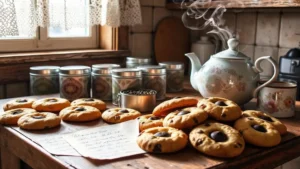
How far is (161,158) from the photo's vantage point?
78 centimetres

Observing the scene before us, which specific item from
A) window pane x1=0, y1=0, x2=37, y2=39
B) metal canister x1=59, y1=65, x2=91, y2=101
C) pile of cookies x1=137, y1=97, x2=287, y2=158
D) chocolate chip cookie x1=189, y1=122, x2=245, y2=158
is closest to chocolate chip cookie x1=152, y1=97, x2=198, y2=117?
pile of cookies x1=137, y1=97, x2=287, y2=158

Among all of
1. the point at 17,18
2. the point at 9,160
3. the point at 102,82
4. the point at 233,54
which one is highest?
the point at 17,18

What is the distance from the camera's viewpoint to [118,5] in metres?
1.57

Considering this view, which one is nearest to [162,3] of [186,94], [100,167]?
[186,94]

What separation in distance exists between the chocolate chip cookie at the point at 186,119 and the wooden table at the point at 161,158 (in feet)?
0.20

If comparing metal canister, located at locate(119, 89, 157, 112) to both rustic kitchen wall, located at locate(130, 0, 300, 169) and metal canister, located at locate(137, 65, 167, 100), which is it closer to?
metal canister, located at locate(137, 65, 167, 100)

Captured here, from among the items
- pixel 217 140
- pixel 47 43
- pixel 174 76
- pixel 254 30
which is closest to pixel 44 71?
pixel 47 43

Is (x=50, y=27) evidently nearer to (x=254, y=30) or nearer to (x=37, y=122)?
(x=37, y=122)

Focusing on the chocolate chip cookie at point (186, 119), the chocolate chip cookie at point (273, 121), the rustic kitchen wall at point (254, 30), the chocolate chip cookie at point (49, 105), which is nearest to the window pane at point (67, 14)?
the rustic kitchen wall at point (254, 30)

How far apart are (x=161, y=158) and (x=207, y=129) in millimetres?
151

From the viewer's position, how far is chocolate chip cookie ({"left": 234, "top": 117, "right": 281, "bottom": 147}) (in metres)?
0.85

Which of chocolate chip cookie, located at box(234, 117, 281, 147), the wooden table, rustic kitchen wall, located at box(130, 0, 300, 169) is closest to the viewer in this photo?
the wooden table

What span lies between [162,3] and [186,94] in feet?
2.19

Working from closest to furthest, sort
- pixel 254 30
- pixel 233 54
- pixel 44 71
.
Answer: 1. pixel 233 54
2. pixel 44 71
3. pixel 254 30
